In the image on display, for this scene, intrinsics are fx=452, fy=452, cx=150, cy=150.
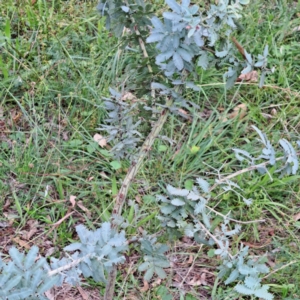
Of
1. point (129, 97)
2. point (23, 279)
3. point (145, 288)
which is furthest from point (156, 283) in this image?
point (23, 279)

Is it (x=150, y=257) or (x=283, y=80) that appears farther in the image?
(x=283, y=80)

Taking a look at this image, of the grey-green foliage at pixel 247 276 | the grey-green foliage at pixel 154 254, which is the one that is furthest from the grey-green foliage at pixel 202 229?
the grey-green foliage at pixel 154 254

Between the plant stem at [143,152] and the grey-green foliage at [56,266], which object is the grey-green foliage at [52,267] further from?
the plant stem at [143,152]

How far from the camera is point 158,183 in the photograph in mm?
2359

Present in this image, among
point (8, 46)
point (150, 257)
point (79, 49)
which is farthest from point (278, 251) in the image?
point (8, 46)

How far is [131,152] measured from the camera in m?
1.50

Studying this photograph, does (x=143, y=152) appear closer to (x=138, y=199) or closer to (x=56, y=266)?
(x=56, y=266)

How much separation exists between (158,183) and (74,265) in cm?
139

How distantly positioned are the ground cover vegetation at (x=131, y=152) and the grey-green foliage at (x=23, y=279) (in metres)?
0.50

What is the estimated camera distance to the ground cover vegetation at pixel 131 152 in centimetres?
211

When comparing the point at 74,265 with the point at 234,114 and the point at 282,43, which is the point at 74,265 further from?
the point at 282,43

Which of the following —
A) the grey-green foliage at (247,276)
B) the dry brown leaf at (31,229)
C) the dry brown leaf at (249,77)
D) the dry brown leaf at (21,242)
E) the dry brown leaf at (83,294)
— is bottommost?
the dry brown leaf at (83,294)

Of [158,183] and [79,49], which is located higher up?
[79,49]

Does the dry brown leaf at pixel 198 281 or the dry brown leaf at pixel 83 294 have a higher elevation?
the dry brown leaf at pixel 198 281
